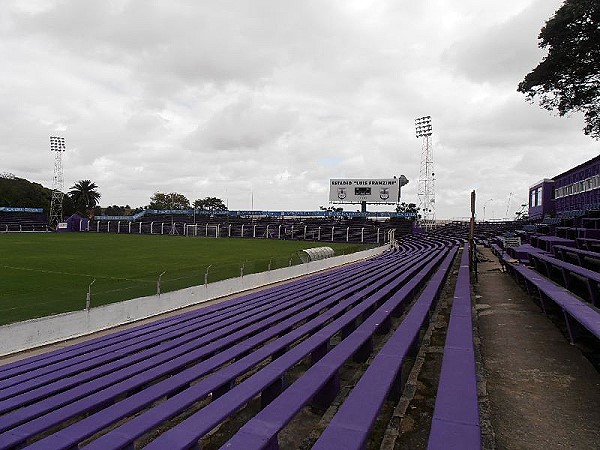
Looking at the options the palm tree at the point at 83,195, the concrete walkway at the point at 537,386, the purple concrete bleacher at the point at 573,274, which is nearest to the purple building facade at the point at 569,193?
the purple concrete bleacher at the point at 573,274

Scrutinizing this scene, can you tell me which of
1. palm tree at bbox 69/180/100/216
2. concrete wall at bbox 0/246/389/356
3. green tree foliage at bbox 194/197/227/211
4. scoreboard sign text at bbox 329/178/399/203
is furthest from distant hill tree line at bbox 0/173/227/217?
concrete wall at bbox 0/246/389/356

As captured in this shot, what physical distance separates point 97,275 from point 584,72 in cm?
2171

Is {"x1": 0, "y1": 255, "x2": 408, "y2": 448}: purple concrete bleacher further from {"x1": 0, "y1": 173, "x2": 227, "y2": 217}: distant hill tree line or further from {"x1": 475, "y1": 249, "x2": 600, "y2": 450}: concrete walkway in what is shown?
{"x1": 0, "y1": 173, "x2": 227, "y2": 217}: distant hill tree line

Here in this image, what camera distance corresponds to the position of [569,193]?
2047 cm

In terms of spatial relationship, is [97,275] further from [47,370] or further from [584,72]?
[584,72]

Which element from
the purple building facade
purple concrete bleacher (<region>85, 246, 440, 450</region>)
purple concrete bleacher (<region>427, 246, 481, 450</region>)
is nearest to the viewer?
purple concrete bleacher (<region>427, 246, 481, 450</region>)

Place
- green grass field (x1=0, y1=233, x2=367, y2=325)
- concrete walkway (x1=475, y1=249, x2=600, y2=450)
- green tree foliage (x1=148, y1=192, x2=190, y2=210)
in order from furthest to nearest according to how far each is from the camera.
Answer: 1. green tree foliage (x1=148, y1=192, x2=190, y2=210)
2. green grass field (x1=0, y1=233, x2=367, y2=325)
3. concrete walkway (x1=475, y1=249, x2=600, y2=450)

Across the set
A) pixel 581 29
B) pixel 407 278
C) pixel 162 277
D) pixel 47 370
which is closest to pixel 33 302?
pixel 162 277

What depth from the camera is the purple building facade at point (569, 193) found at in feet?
54.7

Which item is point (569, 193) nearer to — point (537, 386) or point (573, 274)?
point (573, 274)

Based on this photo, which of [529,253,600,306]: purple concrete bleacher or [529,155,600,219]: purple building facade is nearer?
[529,253,600,306]: purple concrete bleacher

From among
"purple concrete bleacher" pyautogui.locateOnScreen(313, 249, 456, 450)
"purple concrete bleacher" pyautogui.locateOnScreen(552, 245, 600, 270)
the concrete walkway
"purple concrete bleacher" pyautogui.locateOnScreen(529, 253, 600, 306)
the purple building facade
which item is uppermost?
the purple building facade

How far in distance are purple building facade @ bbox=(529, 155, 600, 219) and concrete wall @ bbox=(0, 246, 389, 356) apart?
13.3 metres

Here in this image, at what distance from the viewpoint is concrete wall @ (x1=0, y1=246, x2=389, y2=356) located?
7258mm
